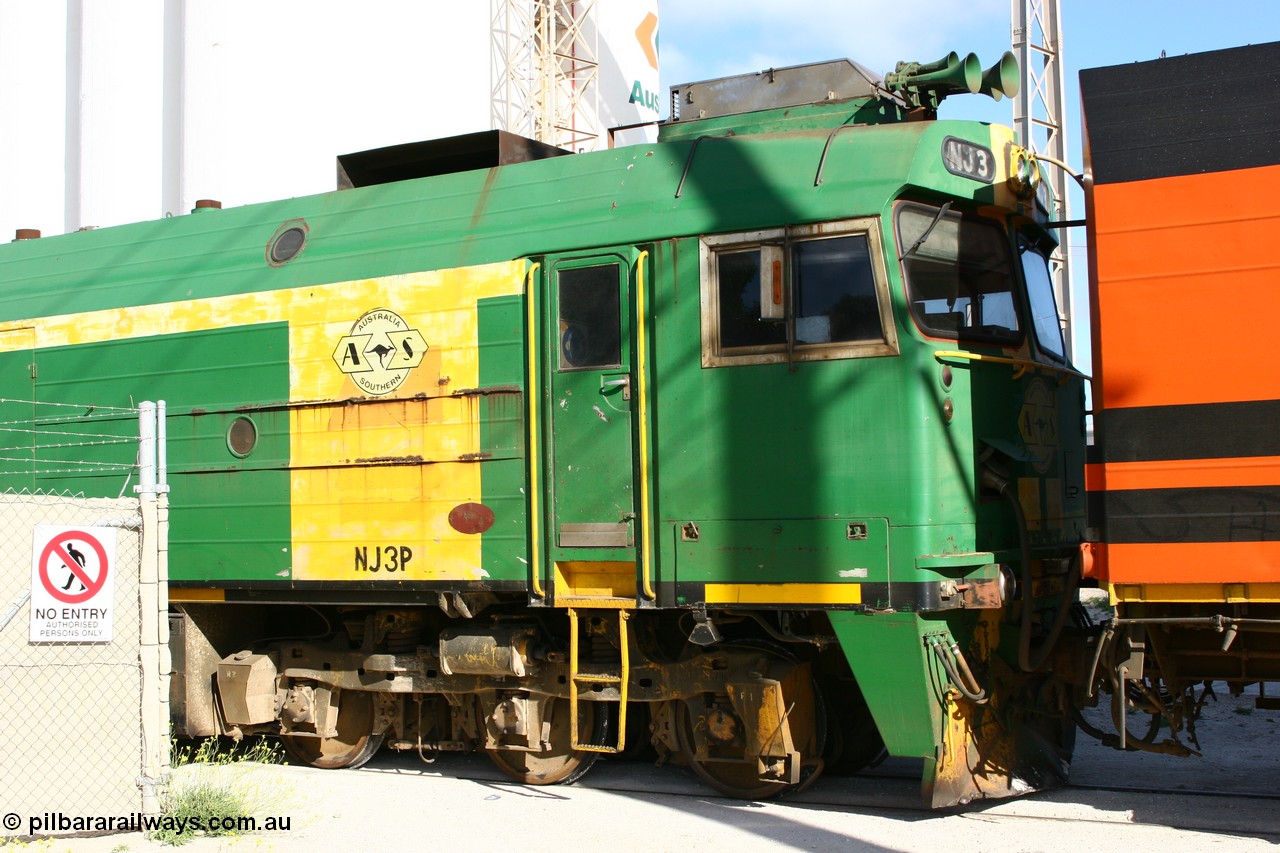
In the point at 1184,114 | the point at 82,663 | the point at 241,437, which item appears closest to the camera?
the point at 1184,114

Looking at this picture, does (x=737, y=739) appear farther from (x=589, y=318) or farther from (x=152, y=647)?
(x=152, y=647)

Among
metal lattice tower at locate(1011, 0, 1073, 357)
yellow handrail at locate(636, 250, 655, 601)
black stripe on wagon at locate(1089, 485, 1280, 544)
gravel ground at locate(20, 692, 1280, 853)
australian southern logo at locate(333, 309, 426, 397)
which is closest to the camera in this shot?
black stripe on wagon at locate(1089, 485, 1280, 544)

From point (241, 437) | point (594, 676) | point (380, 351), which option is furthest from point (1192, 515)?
point (241, 437)

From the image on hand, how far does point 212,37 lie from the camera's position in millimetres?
18188

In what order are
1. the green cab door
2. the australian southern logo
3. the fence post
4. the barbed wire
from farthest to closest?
the barbed wire → the australian southern logo → the green cab door → the fence post

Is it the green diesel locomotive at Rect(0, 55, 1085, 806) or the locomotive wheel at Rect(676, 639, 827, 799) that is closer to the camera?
the green diesel locomotive at Rect(0, 55, 1085, 806)

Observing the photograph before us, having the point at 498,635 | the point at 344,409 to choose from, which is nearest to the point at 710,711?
the point at 498,635

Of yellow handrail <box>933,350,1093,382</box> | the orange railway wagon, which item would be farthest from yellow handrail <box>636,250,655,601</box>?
the orange railway wagon

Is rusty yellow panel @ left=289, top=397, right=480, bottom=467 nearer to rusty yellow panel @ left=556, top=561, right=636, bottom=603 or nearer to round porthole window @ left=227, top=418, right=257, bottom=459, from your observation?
round porthole window @ left=227, top=418, right=257, bottom=459

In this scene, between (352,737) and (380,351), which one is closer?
(380,351)

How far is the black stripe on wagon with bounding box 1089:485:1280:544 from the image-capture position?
5.96 meters

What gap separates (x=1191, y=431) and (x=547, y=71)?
2708cm

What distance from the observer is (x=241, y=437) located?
8.62 meters

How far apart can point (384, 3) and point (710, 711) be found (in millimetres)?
17495
